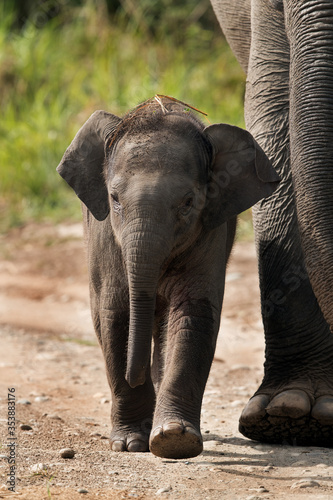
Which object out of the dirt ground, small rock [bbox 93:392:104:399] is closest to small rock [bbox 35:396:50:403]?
the dirt ground

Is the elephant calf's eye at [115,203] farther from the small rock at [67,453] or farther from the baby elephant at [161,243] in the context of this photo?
the small rock at [67,453]

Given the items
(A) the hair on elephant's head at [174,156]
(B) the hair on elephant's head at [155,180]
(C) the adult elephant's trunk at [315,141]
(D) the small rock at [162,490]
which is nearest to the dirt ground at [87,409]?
(D) the small rock at [162,490]

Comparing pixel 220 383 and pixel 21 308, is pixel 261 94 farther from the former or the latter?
pixel 21 308

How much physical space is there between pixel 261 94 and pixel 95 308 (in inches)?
54.4

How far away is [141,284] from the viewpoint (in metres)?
3.51

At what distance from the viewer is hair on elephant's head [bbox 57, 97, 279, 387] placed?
11.6ft

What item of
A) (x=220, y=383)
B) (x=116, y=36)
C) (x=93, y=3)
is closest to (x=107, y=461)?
(x=220, y=383)

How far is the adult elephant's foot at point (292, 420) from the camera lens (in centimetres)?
420

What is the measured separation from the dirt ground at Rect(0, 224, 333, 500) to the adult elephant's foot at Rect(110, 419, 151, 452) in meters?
0.06

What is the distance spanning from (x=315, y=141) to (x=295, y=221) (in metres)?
0.87

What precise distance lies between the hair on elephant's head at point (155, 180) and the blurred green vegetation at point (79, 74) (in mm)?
5371

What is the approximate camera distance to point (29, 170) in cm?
1030

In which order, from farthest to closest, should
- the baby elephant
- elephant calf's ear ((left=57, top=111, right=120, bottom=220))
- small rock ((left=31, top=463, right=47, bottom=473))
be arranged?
elephant calf's ear ((left=57, top=111, right=120, bottom=220)), small rock ((left=31, top=463, right=47, bottom=473)), the baby elephant

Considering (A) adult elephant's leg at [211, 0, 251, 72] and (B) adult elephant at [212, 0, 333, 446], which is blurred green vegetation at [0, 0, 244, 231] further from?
(B) adult elephant at [212, 0, 333, 446]
